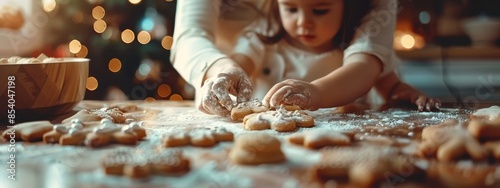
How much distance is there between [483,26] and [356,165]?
2.79m

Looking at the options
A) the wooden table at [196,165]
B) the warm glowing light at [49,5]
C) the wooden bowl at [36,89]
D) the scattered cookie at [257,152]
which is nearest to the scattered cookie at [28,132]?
the wooden table at [196,165]

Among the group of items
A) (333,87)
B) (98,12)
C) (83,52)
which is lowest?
(83,52)

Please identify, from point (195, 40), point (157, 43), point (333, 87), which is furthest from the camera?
point (157, 43)

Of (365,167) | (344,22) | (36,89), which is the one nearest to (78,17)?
(344,22)

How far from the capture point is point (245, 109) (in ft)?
2.76

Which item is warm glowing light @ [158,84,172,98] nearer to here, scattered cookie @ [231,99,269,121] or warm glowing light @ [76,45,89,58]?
warm glowing light @ [76,45,89,58]

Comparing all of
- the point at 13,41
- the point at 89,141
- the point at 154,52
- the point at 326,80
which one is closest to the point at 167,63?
the point at 154,52

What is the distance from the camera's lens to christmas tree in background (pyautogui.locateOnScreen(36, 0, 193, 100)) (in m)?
Result: 2.48

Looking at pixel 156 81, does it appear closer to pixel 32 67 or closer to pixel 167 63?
pixel 167 63

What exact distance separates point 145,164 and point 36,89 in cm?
39

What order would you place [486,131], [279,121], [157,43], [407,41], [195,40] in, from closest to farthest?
[486,131] < [279,121] < [195,40] < [157,43] < [407,41]

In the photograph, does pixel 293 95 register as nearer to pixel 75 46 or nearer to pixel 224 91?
pixel 224 91

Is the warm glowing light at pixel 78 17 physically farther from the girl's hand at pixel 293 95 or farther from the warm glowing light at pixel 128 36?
the girl's hand at pixel 293 95

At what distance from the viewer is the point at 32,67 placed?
78cm
